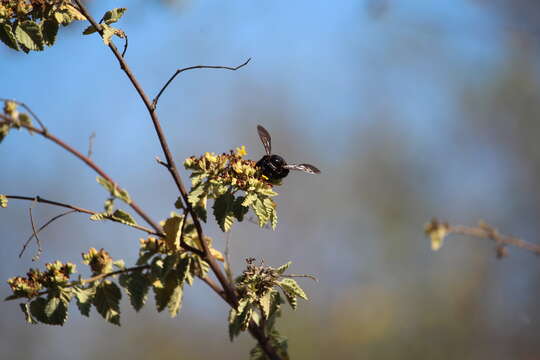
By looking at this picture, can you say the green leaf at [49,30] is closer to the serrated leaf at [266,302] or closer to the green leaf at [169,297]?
the green leaf at [169,297]

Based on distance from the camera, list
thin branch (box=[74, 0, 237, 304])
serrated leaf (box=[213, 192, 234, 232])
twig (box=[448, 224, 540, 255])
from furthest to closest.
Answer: twig (box=[448, 224, 540, 255]) < serrated leaf (box=[213, 192, 234, 232]) < thin branch (box=[74, 0, 237, 304])

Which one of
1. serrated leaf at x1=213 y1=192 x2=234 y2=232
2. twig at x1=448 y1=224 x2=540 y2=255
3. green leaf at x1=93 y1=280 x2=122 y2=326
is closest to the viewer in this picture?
serrated leaf at x1=213 y1=192 x2=234 y2=232

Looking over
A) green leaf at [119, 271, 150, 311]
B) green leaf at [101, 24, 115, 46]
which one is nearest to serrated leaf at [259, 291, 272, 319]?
green leaf at [119, 271, 150, 311]

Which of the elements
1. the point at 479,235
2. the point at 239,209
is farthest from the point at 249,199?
the point at 479,235

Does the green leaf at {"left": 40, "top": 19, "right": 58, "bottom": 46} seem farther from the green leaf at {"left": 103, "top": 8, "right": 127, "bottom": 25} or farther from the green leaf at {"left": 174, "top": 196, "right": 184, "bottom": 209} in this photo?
the green leaf at {"left": 174, "top": 196, "right": 184, "bottom": 209}

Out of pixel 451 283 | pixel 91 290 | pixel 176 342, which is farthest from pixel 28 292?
pixel 451 283

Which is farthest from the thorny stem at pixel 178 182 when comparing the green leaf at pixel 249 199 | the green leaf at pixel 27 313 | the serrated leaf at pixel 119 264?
the green leaf at pixel 27 313
